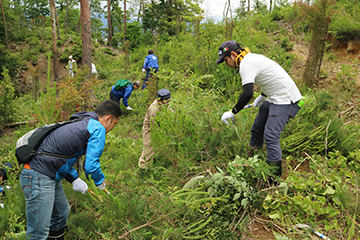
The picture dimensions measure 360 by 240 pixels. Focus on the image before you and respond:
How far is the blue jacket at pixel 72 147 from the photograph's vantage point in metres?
2.01

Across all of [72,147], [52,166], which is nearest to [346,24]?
[72,147]

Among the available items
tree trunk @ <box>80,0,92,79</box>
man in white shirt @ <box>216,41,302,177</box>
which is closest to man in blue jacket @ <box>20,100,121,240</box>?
man in white shirt @ <box>216,41,302,177</box>

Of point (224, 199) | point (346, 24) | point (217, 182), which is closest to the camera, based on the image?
point (224, 199)

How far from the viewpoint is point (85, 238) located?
234 cm

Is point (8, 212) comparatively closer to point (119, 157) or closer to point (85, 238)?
point (85, 238)

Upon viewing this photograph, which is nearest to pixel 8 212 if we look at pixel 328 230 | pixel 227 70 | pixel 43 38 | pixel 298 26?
pixel 328 230

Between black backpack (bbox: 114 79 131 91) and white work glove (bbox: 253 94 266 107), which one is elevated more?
white work glove (bbox: 253 94 266 107)

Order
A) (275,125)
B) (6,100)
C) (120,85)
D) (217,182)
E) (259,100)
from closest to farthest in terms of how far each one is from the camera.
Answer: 1. (217,182)
2. (275,125)
3. (259,100)
4. (120,85)
5. (6,100)

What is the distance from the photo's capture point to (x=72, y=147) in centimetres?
206

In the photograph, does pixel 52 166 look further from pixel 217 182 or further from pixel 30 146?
pixel 217 182

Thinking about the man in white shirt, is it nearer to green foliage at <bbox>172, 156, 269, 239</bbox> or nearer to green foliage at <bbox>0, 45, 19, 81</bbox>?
green foliage at <bbox>172, 156, 269, 239</bbox>

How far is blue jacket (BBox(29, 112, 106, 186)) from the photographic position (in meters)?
2.01

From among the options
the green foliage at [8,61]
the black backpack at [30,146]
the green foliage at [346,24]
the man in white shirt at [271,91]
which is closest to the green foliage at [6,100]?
the green foliage at [8,61]

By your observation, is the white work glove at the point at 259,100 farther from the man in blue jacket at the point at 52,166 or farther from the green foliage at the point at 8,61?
the green foliage at the point at 8,61
